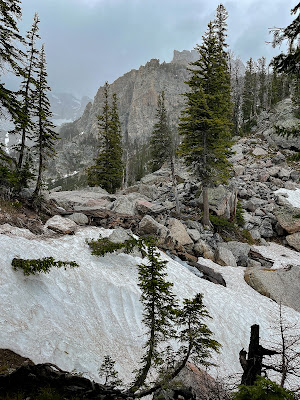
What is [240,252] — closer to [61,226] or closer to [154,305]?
[61,226]

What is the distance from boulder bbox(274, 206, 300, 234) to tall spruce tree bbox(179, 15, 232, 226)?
19.7 feet

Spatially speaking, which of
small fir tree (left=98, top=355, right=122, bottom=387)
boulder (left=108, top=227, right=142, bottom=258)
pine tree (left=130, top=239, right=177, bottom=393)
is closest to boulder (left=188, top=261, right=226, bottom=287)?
boulder (left=108, top=227, right=142, bottom=258)

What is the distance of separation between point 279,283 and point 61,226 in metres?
11.3

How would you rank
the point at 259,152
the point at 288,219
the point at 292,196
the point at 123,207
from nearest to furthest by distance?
the point at 123,207 → the point at 288,219 → the point at 292,196 → the point at 259,152

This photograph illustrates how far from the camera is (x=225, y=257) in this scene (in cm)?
1370

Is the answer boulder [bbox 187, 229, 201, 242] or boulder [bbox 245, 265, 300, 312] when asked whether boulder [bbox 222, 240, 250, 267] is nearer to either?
boulder [bbox 245, 265, 300, 312]

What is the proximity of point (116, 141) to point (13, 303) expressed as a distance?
87.8ft

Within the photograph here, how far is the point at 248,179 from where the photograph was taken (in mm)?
27766

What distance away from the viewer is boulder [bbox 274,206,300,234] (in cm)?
1828

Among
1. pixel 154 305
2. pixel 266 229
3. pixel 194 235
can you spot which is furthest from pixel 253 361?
pixel 266 229

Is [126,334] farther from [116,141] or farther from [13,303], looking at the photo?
[116,141]

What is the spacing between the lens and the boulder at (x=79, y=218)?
506 inches

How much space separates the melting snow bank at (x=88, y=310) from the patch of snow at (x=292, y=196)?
1540 cm

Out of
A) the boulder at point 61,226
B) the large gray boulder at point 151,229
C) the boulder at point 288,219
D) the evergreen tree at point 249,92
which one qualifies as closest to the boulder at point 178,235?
the large gray boulder at point 151,229
